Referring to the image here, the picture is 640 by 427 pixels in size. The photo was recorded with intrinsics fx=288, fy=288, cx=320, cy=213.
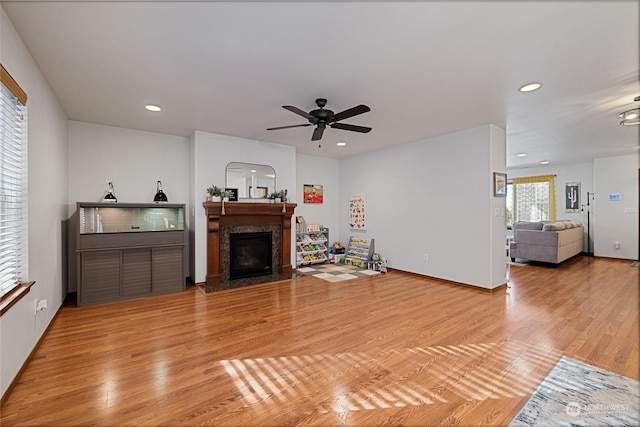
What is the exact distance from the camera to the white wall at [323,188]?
20.8ft

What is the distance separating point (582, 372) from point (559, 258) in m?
4.80

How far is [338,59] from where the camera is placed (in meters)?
2.36

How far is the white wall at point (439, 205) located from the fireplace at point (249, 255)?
2240mm

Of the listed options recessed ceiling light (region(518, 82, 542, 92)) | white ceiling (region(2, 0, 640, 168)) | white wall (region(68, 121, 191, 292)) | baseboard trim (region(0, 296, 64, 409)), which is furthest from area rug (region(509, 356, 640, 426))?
white wall (region(68, 121, 191, 292))

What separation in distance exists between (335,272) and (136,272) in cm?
319

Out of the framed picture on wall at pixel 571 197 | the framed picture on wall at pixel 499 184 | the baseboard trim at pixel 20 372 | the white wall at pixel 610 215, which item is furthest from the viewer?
the framed picture on wall at pixel 571 197

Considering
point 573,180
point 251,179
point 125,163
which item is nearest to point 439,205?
point 251,179

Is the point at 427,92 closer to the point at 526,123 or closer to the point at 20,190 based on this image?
the point at 526,123

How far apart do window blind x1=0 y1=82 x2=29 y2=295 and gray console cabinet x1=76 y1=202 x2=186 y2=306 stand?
1526mm

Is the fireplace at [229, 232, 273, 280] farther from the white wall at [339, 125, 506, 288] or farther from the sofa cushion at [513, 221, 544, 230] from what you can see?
the sofa cushion at [513, 221, 544, 230]

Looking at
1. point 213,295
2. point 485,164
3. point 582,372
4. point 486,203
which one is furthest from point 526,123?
point 213,295

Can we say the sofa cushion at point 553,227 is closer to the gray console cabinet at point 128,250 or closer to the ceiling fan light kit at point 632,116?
the ceiling fan light kit at point 632,116

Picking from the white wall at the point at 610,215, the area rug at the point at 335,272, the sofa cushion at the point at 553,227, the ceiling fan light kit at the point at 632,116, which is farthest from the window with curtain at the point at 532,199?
the area rug at the point at 335,272

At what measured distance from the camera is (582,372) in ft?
6.93
